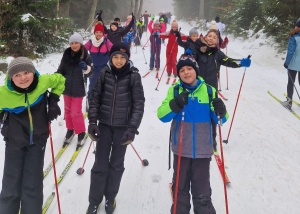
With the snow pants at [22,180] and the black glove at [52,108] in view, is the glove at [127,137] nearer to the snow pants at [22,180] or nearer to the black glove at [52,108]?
the black glove at [52,108]

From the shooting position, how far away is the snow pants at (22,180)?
2.90 meters

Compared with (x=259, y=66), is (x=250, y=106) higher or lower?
lower

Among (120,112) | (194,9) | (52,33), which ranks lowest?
(120,112)

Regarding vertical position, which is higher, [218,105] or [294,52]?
[294,52]

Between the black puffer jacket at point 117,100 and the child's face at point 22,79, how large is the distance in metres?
0.77

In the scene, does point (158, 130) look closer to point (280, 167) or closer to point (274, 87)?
point (280, 167)

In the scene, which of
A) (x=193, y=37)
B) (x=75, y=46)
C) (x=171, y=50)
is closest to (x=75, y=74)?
(x=75, y=46)

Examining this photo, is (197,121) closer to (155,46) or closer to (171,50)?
(171,50)

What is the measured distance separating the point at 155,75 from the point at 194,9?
1396 inches

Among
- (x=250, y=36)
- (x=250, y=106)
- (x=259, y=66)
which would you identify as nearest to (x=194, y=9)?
(x=250, y=36)

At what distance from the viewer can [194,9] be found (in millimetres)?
42062

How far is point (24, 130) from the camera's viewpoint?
2.89 meters

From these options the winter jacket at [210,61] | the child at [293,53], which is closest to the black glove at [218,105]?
the winter jacket at [210,61]

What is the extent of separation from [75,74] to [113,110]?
6.28 feet
